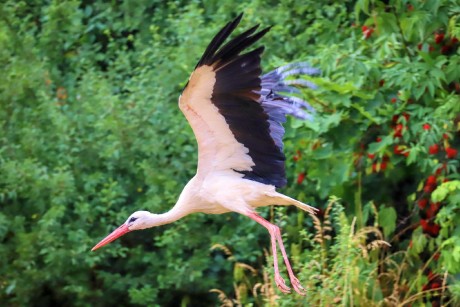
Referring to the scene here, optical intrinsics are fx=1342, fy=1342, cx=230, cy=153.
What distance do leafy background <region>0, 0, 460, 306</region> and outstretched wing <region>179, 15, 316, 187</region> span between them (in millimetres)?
622

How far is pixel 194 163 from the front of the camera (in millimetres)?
10773

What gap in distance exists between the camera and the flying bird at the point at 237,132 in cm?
761

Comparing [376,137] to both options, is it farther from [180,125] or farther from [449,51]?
Answer: [180,125]

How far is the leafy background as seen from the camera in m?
9.44

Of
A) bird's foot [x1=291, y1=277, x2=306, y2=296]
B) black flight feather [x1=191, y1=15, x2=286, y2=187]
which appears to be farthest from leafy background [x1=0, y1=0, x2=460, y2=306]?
black flight feather [x1=191, y1=15, x2=286, y2=187]

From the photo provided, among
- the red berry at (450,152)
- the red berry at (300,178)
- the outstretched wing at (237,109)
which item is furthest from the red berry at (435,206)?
the outstretched wing at (237,109)

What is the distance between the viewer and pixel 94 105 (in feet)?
36.4

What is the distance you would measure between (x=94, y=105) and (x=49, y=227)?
113cm

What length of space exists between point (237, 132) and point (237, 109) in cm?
29

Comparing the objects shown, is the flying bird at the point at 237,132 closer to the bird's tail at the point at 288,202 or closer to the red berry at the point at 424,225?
the bird's tail at the point at 288,202

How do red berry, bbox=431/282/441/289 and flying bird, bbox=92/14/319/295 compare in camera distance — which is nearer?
flying bird, bbox=92/14/319/295

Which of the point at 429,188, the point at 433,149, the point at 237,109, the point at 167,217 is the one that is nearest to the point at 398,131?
the point at 433,149

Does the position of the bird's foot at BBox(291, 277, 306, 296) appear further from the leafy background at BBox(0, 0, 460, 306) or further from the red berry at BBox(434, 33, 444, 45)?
the red berry at BBox(434, 33, 444, 45)

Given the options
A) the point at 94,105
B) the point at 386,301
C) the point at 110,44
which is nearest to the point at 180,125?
the point at 94,105
